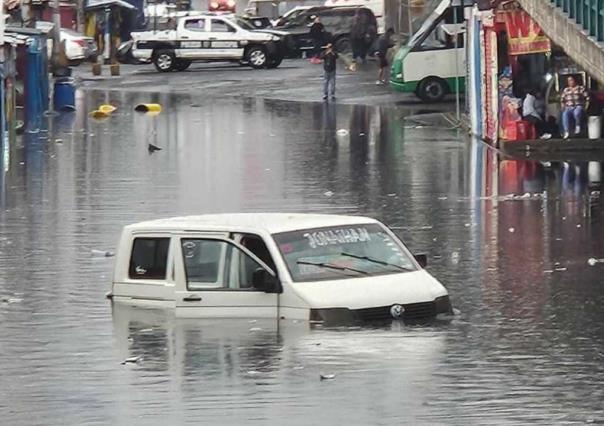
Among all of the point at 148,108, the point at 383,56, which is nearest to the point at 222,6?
the point at 383,56

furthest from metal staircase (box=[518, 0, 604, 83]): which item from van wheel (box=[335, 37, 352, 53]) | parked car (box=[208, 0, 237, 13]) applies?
parked car (box=[208, 0, 237, 13])

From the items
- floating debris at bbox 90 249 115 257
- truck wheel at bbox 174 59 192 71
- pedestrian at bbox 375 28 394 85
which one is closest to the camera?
floating debris at bbox 90 249 115 257

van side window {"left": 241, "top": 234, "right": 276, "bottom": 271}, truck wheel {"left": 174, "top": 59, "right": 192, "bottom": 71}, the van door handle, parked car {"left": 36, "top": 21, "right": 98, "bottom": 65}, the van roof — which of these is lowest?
truck wheel {"left": 174, "top": 59, "right": 192, "bottom": 71}

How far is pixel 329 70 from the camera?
50625 mm

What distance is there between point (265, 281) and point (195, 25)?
145ft

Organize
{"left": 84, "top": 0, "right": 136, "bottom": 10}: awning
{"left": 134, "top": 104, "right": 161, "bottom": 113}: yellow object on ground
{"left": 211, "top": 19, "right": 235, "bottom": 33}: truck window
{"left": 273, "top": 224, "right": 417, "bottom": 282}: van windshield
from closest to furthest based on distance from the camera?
{"left": 273, "top": 224, "right": 417, "bottom": 282}: van windshield
{"left": 134, "top": 104, "right": 161, "bottom": 113}: yellow object on ground
{"left": 211, "top": 19, "right": 235, "bottom": 33}: truck window
{"left": 84, "top": 0, "right": 136, "bottom": 10}: awning

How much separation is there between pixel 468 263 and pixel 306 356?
7.44m

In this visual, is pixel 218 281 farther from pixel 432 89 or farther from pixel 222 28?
pixel 222 28

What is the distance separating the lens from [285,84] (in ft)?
186

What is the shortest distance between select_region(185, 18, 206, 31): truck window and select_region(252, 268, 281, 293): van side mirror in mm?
43979

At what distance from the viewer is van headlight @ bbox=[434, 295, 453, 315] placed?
1730 cm

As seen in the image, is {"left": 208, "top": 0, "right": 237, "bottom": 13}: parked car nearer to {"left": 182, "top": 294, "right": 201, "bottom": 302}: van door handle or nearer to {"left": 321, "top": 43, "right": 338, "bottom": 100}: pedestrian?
{"left": 321, "top": 43, "right": 338, "bottom": 100}: pedestrian

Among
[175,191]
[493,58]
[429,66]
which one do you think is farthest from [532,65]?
[175,191]

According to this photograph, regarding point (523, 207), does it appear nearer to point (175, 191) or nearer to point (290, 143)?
point (175, 191)
